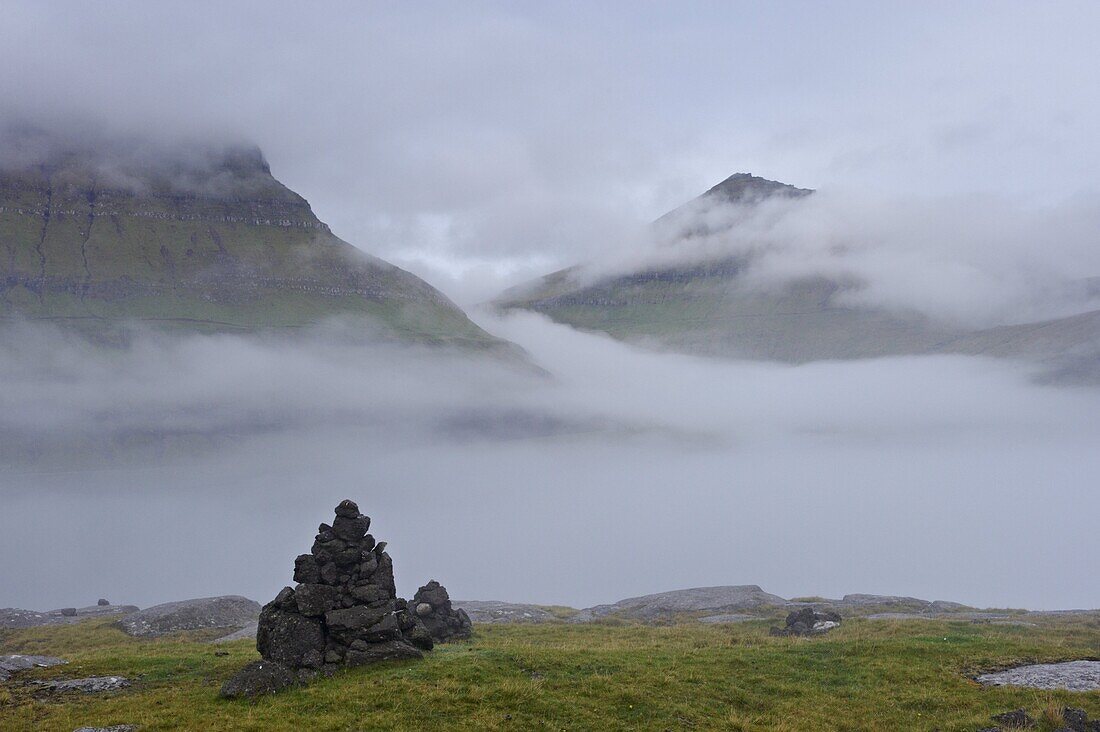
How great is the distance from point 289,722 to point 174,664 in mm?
14664

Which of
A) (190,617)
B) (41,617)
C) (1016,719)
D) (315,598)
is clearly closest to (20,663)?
(315,598)

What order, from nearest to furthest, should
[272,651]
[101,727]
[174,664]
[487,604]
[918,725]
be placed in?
[101,727] → [918,725] → [272,651] → [174,664] → [487,604]

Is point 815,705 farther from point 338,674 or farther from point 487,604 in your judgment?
point 487,604

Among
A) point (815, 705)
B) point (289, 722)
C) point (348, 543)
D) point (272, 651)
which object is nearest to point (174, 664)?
point (272, 651)

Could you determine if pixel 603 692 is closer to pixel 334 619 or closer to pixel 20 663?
pixel 334 619

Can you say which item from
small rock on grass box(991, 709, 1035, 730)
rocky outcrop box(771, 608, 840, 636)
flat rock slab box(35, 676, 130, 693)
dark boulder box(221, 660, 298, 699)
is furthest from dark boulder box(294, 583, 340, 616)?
rocky outcrop box(771, 608, 840, 636)

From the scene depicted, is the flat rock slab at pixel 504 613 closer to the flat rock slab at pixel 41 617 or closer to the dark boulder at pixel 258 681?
the flat rock slab at pixel 41 617

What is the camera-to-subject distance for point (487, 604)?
91.7 metres

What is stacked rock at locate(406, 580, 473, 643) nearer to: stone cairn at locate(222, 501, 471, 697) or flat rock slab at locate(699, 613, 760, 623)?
stone cairn at locate(222, 501, 471, 697)

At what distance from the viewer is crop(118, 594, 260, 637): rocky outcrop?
75.5m

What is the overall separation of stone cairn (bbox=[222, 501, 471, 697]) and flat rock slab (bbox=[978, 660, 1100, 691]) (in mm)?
27542

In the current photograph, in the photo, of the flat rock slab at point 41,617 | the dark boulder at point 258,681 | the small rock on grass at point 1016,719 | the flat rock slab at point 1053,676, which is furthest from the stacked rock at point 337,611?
the flat rock slab at point 41,617

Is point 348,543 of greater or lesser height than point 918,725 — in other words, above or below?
above

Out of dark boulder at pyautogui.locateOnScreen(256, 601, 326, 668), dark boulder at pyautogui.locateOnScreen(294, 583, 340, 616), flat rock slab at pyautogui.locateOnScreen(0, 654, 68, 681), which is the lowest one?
flat rock slab at pyautogui.locateOnScreen(0, 654, 68, 681)
